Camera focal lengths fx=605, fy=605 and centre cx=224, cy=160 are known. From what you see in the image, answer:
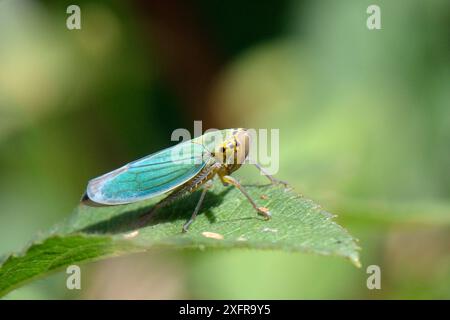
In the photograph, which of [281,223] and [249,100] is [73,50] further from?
[281,223]

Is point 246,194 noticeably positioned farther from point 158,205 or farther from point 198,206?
point 158,205

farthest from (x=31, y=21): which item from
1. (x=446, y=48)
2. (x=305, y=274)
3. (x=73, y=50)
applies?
(x=446, y=48)

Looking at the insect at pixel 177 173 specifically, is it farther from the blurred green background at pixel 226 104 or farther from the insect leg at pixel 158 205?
the blurred green background at pixel 226 104

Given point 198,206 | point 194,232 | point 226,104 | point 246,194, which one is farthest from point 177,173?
point 226,104

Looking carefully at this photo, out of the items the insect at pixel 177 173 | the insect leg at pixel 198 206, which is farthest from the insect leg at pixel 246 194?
the insect leg at pixel 198 206

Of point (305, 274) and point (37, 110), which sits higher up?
point (37, 110)

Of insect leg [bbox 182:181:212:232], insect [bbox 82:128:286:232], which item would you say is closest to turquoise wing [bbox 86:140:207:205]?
insect [bbox 82:128:286:232]

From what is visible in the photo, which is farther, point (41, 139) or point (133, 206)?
point (41, 139)
